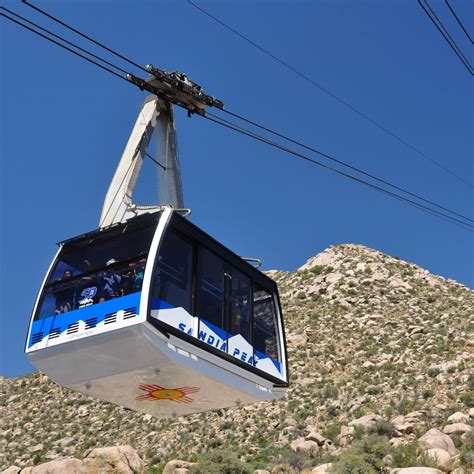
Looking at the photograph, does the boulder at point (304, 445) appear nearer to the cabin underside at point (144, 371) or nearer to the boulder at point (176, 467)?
the boulder at point (176, 467)

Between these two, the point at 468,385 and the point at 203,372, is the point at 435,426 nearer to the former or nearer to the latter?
the point at 468,385

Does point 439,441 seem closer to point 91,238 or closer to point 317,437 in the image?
point 317,437

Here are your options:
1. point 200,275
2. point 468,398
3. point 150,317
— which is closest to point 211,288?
point 200,275

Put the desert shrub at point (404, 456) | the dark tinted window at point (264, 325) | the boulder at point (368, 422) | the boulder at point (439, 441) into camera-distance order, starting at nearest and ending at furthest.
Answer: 1. the dark tinted window at point (264, 325)
2. the desert shrub at point (404, 456)
3. the boulder at point (439, 441)
4. the boulder at point (368, 422)

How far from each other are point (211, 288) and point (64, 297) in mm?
2713

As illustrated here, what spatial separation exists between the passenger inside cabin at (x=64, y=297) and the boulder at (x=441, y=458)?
1884 centimetres

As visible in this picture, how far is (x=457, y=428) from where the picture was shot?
3100 cm

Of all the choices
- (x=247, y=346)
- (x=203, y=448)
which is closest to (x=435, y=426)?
(x=203, y=448)

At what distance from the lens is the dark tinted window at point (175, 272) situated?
38.8 feet

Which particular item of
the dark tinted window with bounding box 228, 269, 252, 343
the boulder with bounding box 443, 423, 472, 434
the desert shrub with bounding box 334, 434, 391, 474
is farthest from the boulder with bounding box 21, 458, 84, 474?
the dark tinted window with bounding box 228, 269, 252, 343

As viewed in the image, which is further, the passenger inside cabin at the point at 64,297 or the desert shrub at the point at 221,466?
the desert shrub at the point at 221,466

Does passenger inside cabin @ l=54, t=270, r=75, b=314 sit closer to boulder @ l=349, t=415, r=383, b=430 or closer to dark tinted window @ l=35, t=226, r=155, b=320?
dark tinted window @ l=35, t=226, r=155, b=320

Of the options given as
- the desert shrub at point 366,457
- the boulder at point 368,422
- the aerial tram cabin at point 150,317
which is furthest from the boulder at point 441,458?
the aerial tram cabin at point 150,317

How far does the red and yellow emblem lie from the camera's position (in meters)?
13.2
